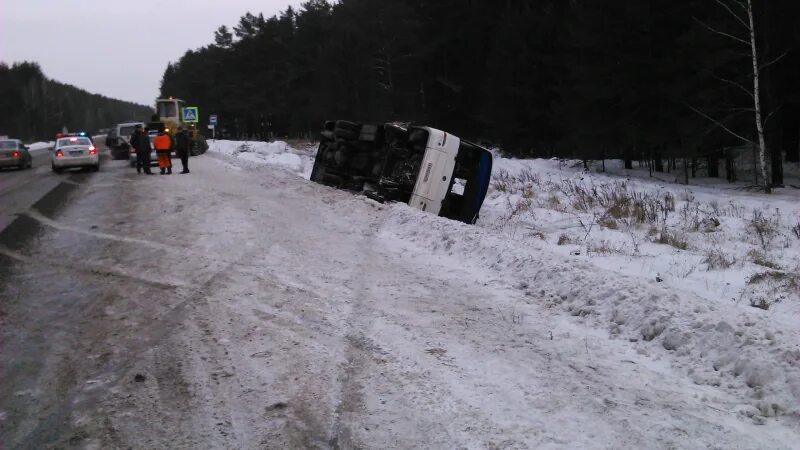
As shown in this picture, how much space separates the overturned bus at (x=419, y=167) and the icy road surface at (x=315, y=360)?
3868 mm

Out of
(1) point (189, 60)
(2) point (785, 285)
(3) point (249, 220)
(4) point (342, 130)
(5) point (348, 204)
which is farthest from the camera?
(1) point (189, 60)

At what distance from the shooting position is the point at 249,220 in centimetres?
1056

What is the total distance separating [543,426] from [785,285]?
4.04 m

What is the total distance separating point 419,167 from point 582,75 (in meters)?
19.4

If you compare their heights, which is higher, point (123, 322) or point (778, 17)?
point (778, 17)

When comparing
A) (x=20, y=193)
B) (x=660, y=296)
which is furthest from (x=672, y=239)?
(x=20, y=193)

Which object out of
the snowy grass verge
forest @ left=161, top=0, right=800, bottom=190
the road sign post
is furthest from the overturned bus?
the road sign post

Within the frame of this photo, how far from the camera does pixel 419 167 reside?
488 inches

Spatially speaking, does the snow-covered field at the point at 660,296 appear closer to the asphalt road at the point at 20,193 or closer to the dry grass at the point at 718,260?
the dry grass at the point at 718,260

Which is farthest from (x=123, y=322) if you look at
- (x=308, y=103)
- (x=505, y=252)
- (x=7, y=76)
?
(x=7, y=76)

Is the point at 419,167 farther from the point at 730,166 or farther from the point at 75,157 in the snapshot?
the point at 730,166

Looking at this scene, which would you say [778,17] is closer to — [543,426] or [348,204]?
[348,204]

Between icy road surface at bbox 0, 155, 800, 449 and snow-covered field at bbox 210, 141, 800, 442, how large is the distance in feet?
0.14

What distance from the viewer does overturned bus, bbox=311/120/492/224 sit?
Answer: 12.3 meters
